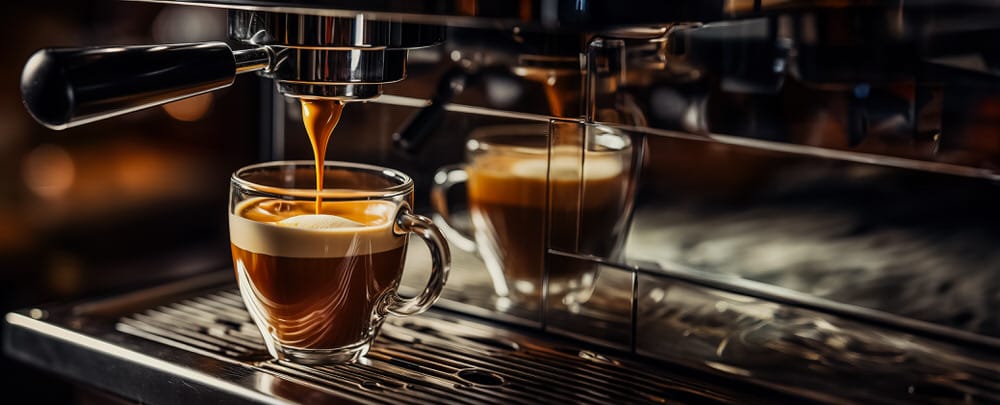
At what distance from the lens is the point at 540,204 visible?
2.16 feet

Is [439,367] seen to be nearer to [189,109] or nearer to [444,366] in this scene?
[444,366]

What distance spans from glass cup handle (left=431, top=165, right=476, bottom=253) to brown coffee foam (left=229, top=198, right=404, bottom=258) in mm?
123

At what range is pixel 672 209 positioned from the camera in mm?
633

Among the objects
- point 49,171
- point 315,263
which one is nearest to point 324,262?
point 315,263

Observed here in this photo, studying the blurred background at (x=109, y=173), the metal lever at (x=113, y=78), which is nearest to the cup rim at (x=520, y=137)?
the metal lever at (x=113, y=78)

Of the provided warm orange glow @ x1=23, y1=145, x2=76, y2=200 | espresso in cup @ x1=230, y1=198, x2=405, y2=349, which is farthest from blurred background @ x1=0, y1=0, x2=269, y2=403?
espresso in cup @ x1=230, y1=198, x2=405, y2=349

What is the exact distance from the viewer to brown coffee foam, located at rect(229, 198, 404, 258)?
1.83 ft

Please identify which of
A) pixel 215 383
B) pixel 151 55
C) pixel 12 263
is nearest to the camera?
pixel 151 55

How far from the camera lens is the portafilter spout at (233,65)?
409mm

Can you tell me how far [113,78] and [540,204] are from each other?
0.97ft

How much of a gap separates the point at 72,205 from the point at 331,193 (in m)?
0.61

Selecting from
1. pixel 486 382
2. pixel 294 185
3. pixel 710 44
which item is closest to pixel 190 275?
pixel 294 185

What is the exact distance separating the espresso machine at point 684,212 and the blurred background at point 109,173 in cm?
41

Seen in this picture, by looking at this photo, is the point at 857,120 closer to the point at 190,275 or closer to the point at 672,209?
the point at 672,209
